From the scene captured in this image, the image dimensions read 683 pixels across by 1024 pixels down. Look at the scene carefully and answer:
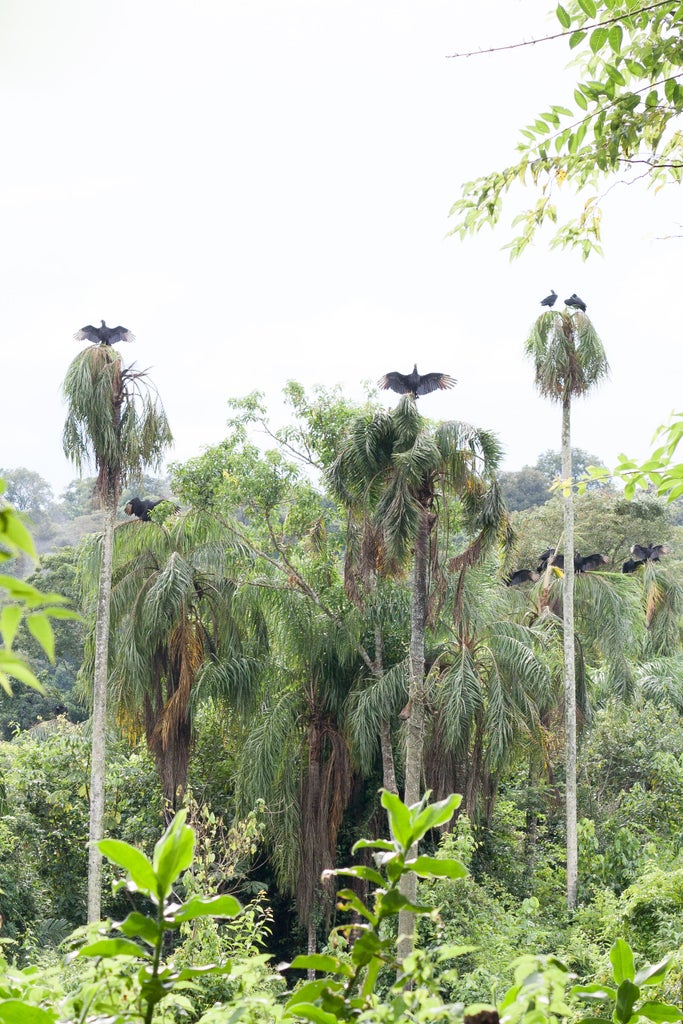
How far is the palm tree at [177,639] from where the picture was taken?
1029 cm

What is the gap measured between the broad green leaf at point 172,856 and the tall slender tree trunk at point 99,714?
9.40m

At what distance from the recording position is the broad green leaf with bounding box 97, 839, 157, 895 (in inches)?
30.1

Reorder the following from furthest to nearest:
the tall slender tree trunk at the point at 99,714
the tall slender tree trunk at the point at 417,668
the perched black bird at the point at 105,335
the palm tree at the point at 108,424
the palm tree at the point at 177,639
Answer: the perched black bird at the point at 105,335, the palm tree at the point at 108,424, the palm tree at the point at 177,639, the tall slender tree trunk at the point at 99,714, the tall slender tree trunk at the point at 417,668

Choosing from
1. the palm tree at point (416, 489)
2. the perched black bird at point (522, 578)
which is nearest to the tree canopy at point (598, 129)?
the palm tree at point (416, 489)

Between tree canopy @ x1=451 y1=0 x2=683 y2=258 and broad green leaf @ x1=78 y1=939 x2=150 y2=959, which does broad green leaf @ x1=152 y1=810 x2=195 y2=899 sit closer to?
broad green leaf @ x1=78 y1=939 x2=150 y2=959

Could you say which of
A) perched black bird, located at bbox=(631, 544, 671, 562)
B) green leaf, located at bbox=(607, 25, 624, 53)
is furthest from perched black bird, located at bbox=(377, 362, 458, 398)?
green leaf, located at bbox=(607, 25, 624, 53)

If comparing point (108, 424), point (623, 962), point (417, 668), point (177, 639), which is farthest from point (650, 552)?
point (623, 962)

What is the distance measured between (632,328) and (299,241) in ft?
134

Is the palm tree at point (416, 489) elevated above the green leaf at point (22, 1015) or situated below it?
above

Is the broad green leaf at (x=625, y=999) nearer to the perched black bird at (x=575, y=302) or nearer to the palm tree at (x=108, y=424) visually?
the palm tree at (x=108, y=424)

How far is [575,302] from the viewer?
38.7 feet

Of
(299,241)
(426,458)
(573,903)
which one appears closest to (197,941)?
(426,458)

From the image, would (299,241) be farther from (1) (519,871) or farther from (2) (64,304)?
(1) (519,871)

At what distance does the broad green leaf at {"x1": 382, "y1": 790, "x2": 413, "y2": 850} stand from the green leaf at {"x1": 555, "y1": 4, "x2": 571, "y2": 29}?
1994 millimetres
